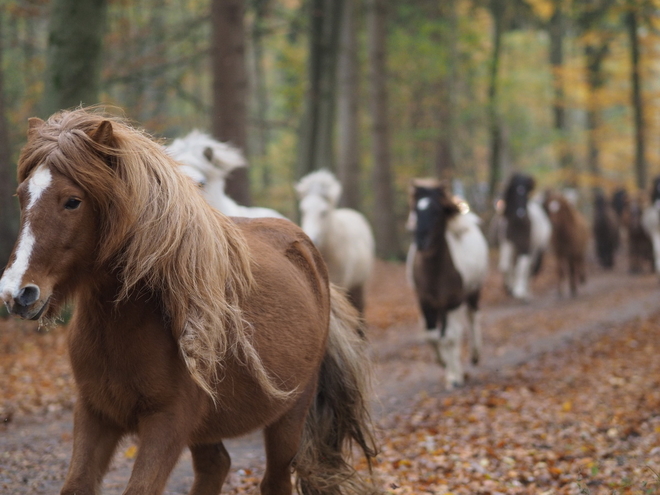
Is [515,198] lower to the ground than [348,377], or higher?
higher

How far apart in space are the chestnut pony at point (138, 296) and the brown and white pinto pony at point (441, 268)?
5.60 meters

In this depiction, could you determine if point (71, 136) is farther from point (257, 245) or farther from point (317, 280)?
point (317, 280)

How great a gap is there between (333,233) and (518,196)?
7720mm

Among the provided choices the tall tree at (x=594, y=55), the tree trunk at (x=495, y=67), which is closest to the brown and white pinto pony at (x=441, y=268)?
the tree trunk at (x=495, y=67)

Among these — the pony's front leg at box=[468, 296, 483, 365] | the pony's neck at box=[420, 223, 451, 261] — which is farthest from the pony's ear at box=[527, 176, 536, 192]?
the pony's neck at box=[420, 223, 451, 261]

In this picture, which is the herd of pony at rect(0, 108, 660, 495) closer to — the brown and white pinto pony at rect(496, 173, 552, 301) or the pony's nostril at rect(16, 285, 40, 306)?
the pony's nostril at rect(16, 285, 40, 306)

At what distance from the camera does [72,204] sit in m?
2.89

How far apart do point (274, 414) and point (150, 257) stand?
47.1 inches

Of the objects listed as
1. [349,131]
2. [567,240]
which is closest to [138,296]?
[567,240]

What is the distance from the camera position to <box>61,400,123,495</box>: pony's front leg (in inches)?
119

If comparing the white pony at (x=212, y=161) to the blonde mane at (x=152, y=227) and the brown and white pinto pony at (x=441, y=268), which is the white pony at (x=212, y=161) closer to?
the brown and white pinto pony at (x=441, y=268)

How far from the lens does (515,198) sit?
54.9ft

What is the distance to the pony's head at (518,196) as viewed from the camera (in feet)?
54.1

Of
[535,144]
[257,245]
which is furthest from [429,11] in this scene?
[257,245]
